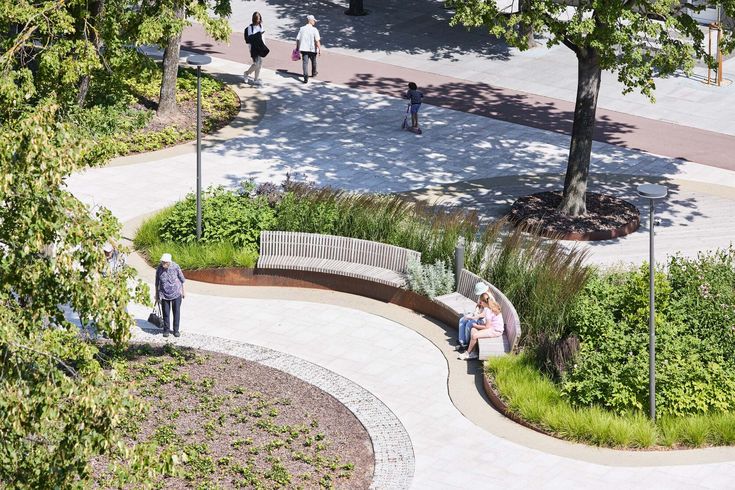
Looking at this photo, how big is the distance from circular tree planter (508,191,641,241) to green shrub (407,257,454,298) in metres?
3.02

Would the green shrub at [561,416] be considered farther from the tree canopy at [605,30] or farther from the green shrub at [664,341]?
the tree canopy at [605,30]

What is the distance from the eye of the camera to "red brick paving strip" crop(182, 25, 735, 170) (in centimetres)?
2706

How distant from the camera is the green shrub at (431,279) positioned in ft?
63.3

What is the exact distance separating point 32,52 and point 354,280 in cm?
578

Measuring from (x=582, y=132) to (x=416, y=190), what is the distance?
3.53 m

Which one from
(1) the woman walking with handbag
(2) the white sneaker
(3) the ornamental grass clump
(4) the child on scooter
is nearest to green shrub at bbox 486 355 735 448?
(2) the white sneaker

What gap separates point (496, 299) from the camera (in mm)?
18641

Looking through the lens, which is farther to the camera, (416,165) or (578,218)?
(416,165)

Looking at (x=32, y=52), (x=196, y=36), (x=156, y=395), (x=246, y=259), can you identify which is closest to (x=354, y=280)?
(x=246, y=259)

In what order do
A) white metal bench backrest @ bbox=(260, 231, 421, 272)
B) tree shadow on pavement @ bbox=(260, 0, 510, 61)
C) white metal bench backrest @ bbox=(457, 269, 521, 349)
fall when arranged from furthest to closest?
tree shadow on pavement @ bbox=(260, 0, 510, 61)
white metal bench backrest @ bbox=(260, 231, 421, 272)
white metal bench backrest @ bbox=(457, 269, 521, 349)

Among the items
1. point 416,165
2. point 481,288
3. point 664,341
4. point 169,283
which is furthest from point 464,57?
point 664,341

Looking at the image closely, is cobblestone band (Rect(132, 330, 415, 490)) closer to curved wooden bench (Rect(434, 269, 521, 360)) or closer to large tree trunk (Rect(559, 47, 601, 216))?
curved wooden bench (Rect(434, 269, 521, 360))

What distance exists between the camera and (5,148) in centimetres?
1003

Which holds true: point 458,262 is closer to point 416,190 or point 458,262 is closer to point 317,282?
point 317,282
